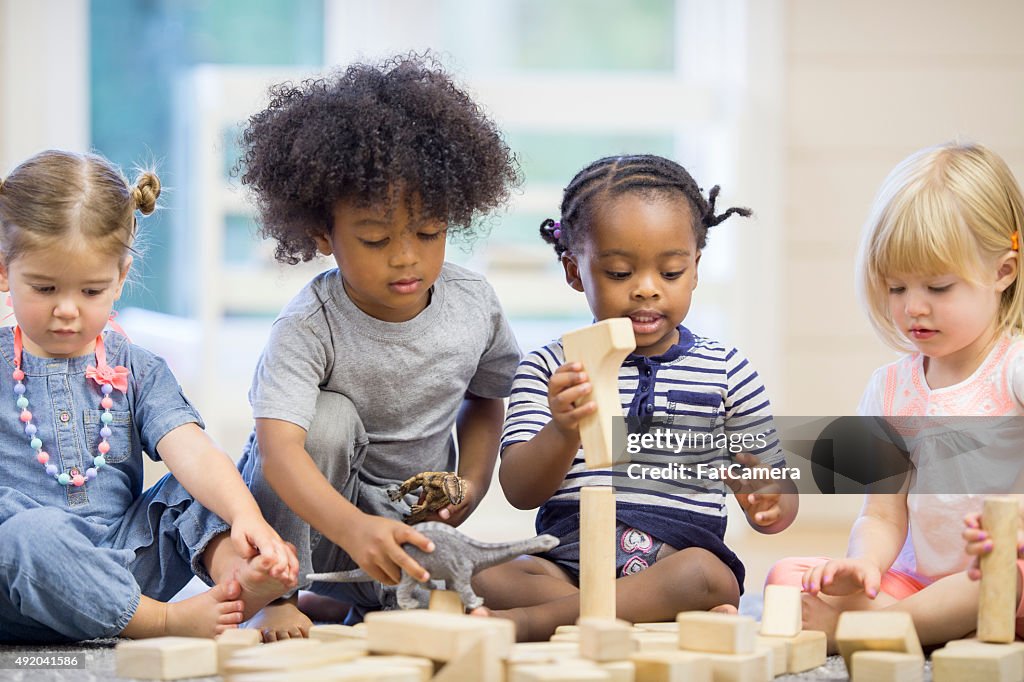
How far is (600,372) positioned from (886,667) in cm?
34

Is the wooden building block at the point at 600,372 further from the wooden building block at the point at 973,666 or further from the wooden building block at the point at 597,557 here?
the wooden building block at the point at 973,666

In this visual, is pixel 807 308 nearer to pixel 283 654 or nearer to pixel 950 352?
pixel 950 352

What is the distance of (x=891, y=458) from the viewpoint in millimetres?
1245

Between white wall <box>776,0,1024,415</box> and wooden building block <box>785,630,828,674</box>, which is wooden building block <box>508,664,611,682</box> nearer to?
wooden building block <box>785,630,828,674</box>

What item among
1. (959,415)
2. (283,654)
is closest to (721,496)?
(959,415)

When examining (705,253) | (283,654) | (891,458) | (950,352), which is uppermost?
(705,253)

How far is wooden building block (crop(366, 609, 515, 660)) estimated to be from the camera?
0.86 m

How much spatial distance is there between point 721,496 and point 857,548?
0.15 m

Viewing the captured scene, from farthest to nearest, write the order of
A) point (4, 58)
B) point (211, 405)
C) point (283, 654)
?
point (4, 58) < point (211, 405) < point (283, 654)

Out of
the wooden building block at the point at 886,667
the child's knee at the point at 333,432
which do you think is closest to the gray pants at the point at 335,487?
the child's knee at the point at 333,432

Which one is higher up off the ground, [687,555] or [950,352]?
[950,352]

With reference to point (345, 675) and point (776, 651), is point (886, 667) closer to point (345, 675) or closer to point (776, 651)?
point (776, 651)

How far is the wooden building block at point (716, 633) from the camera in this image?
3.06 feet

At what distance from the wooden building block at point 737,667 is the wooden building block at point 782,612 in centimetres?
12
